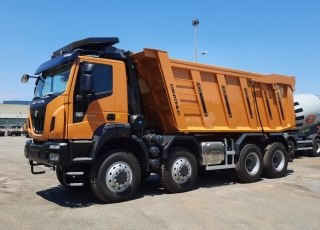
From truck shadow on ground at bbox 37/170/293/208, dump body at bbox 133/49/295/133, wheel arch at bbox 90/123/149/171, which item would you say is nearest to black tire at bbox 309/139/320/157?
dump body at bbox 133/49/295/133

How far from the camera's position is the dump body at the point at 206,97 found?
303 inches

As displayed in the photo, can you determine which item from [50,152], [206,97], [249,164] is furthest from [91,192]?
[249,164]

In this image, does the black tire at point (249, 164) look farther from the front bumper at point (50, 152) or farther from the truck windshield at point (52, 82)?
the truck windshield at point (52, 82)

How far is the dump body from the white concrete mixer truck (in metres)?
5.03

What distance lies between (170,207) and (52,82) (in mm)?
3616

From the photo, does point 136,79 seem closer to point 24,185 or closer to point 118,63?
point 118,63

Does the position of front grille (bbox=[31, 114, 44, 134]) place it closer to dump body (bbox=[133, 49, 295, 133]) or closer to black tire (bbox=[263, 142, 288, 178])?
dump body (bbox=[133, 49, 295, 133])

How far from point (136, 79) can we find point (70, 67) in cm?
169

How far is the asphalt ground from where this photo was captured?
5219 millimetres

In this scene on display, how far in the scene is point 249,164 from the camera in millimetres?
9547

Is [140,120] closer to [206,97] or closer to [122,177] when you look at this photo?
[122,177]

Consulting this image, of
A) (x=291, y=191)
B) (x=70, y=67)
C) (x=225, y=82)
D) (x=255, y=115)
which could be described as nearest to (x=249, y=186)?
(x=291, y=191)

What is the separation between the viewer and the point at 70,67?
259 inches

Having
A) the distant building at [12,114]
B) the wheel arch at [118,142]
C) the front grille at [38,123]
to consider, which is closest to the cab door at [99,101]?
the wheel arch at [118,142]
